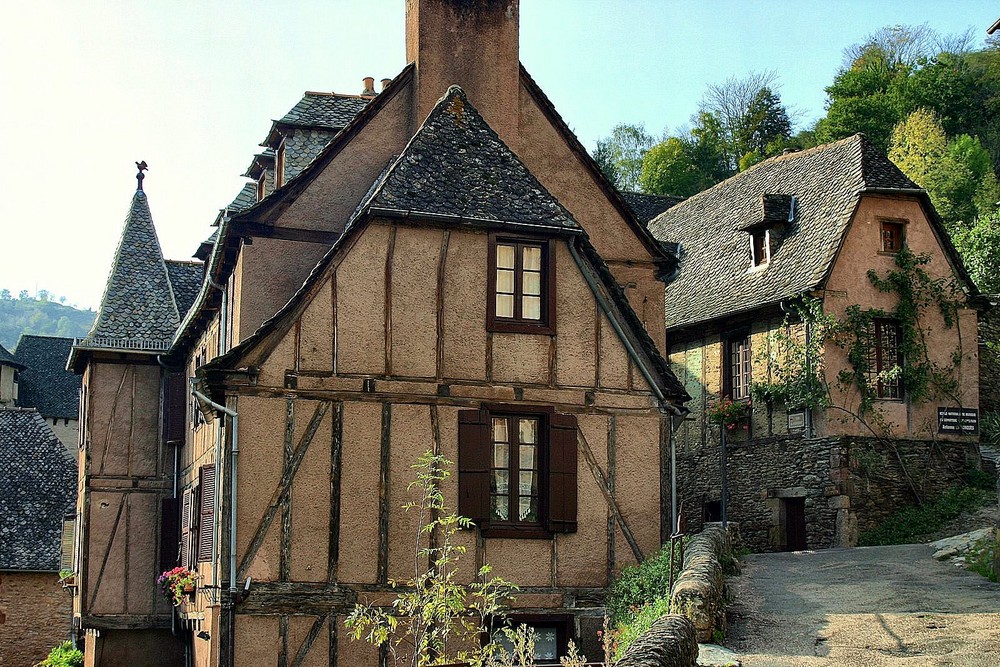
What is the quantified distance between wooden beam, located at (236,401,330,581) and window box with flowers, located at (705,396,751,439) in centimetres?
1219

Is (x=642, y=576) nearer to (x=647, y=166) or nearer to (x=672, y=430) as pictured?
(x=672, y=430)

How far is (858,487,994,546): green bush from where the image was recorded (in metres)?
23.6

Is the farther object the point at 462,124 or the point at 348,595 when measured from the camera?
the point at 462,124

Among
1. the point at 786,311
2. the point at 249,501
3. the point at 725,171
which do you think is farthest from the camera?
the point at 725,171

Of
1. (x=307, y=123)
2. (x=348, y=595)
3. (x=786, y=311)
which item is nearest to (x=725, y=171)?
(x=786, y=311)

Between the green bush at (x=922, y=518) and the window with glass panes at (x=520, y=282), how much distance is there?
33.1 ft

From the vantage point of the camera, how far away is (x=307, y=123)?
64.1ft

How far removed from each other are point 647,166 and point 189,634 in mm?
37729

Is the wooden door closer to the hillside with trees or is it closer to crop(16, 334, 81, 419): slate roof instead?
the hillside with trees

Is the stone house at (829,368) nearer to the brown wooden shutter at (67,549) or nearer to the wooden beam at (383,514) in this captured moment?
the wooden beam at (383,514)

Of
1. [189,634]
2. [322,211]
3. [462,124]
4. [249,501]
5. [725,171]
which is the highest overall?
[725,171]

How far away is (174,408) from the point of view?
22.3 metres

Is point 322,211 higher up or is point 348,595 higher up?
point 322,211

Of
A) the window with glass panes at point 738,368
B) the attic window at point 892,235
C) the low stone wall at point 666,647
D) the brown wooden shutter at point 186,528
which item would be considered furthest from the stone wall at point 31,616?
the low stone wall at point 666,647
